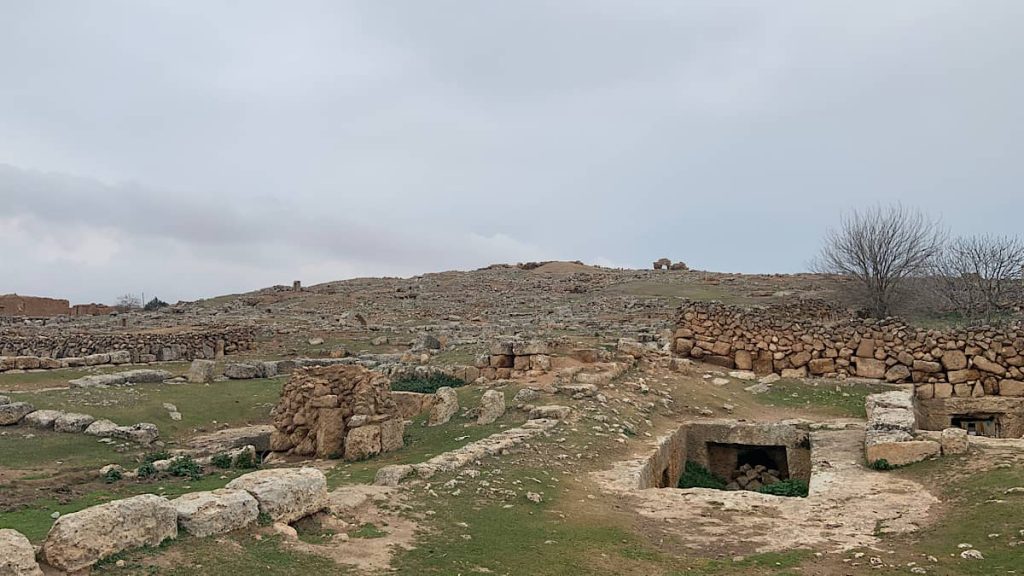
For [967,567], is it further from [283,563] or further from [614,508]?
[283,563]

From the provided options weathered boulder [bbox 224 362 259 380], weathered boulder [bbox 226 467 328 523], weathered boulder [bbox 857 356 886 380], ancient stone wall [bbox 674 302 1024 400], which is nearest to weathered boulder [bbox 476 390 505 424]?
weathered boulder [bbox 226 467 328 523]

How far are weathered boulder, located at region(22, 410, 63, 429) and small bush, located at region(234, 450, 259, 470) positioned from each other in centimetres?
449

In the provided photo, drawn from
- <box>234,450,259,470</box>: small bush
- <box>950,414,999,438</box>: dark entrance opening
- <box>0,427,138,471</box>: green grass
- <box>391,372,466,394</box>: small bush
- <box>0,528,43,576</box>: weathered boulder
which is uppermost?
<box>0,528,43,576</box>: weathered boulder

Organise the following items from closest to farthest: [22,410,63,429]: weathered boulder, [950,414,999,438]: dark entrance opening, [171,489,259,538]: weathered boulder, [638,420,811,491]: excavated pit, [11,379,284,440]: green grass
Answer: [171,489,259,538]: weathered boulder, [638,420,811,491]: excavated pit, [22,410,63,429]: weathered boulder, [11,379,284,440]: green grass, [950,414,999,438]: dark entrance opening

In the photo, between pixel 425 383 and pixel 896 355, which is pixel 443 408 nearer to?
pixel 425 383

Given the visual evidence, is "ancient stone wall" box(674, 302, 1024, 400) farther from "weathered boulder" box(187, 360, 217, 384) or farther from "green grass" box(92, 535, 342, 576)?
"green grass" box(92, 535, 342, 576)

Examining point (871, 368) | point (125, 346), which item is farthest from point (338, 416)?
point (125, 346)

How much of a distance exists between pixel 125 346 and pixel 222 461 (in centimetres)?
1508

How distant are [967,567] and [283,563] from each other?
17.2ft

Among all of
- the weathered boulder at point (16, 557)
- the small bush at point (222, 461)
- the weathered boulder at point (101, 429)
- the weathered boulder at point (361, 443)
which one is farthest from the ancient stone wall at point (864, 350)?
the weathered boulder at point (16, 557)

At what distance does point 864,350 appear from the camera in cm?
1673

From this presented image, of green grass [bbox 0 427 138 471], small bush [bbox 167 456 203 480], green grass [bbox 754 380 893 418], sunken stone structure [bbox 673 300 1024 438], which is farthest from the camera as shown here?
sunken stone structure [bbox 673 300 1024 438]

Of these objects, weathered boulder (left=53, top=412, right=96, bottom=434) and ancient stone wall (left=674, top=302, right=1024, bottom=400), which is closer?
weathered boulder (left=53, top=412, right=96, bottom=434)

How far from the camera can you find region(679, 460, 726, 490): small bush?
12105mm
